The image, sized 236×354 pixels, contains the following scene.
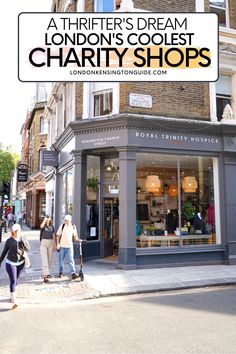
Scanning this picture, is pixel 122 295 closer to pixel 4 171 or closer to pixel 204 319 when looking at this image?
pixel 204 319

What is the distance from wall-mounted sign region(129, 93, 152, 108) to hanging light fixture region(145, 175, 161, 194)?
2.49 m

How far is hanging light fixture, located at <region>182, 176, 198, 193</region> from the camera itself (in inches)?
507

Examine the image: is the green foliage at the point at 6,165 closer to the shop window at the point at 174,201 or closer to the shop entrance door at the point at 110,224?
the shop entrance door at the point at 110,224

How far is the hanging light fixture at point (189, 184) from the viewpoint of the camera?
12867 millimetres

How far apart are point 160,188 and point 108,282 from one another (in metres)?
4.38

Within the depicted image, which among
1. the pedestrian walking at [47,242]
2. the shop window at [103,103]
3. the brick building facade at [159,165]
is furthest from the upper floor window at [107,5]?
the pedestrian walking at [47,242]

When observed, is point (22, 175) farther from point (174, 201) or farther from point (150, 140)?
point (150, 140)

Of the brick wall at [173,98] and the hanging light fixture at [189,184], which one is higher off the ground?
the brick wall at [173,98]

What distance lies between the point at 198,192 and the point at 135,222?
9.89ft

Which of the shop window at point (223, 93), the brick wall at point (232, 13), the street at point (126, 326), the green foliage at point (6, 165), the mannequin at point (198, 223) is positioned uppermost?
the brick wall at point (232, 13)

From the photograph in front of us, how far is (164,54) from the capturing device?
9.85m

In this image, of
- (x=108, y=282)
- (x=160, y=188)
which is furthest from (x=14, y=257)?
(x=160, y=188)

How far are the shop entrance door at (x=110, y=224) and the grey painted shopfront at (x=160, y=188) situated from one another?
38 mm

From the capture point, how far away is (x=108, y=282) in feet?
31.3
